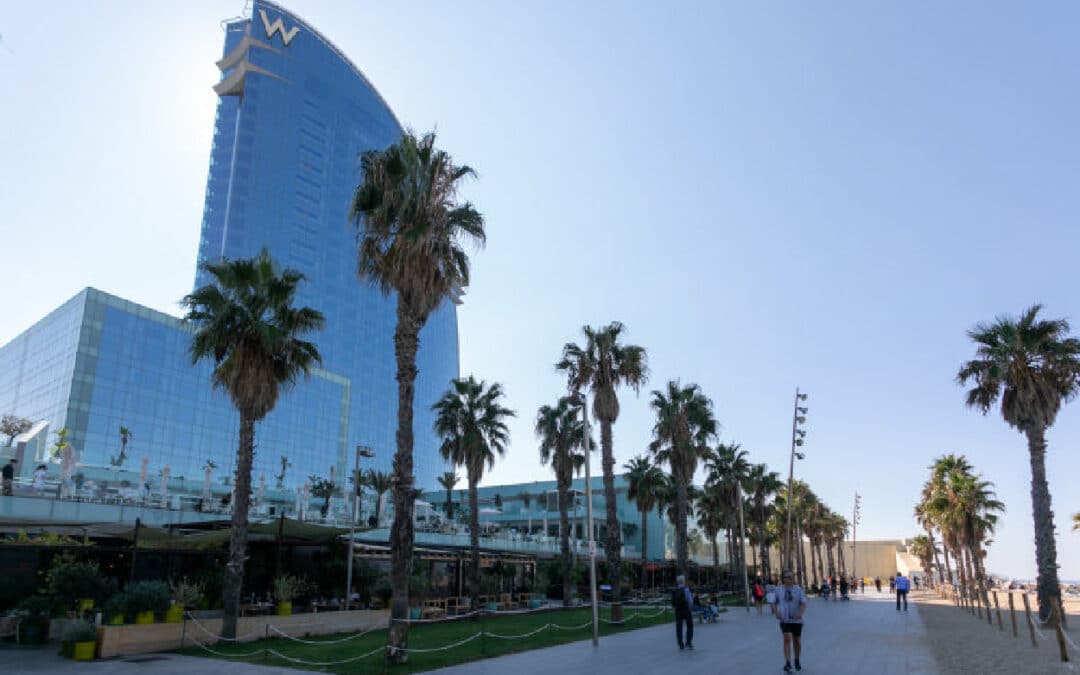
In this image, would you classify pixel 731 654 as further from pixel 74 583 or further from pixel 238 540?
pixel 74 583

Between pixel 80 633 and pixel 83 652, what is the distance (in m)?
0.42

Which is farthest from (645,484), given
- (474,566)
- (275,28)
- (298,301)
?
(275,28)

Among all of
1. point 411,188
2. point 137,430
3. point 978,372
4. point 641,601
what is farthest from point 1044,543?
point 137,430

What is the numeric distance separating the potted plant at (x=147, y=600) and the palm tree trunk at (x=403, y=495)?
5999mm

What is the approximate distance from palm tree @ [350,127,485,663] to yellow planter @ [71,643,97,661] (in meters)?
6.32

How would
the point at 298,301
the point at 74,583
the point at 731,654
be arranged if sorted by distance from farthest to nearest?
1. the point at 298,301
2. the point at 74,583
3. the point at 731,654

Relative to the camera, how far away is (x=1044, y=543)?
87.6ft

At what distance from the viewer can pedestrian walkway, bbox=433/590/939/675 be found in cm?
1423

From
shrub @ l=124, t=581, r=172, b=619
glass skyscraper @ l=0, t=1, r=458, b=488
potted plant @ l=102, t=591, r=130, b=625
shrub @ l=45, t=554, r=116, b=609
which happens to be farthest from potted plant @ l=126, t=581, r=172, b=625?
glass skyscraper @ l=0, t=1, r=458, b=488

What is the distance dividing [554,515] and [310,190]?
7831cm

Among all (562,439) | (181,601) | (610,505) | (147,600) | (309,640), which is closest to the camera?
(147,600)

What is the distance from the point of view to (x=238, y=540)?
752 inches

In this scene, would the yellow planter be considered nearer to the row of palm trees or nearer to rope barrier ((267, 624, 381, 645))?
rope barrier ((267, 624, 381, 645))

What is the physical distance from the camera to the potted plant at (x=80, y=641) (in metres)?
15.6
